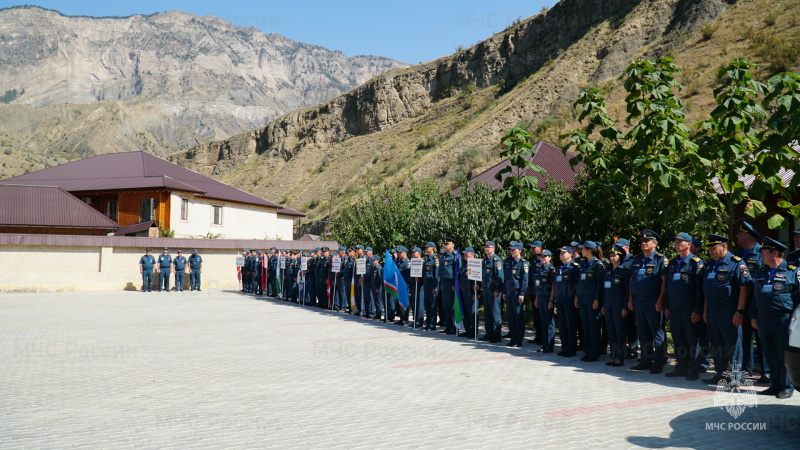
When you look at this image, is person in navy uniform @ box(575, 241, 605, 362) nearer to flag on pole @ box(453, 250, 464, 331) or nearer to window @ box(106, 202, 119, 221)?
flag on pole @ box(453, 250, 464, 331)

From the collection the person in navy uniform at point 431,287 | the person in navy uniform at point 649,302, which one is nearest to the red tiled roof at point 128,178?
the person in navy uniform at point 431,287

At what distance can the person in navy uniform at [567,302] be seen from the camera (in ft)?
33.4

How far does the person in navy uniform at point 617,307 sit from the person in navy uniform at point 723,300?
1.42 meters

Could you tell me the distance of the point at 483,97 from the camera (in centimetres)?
6250

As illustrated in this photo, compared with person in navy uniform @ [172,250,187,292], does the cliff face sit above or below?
above

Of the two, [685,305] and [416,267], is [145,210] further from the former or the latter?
[685,305]

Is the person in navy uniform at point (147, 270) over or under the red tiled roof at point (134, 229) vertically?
under

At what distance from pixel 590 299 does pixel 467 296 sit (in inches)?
130

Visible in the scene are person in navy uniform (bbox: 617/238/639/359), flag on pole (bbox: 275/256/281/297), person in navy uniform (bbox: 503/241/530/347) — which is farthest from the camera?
flag on pole (bbox: 275/256/281/297)

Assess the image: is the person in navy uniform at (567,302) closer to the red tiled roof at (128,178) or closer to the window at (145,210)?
the red tiled roof at (128,178)

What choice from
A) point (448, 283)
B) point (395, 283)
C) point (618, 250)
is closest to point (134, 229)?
point (395, 283)

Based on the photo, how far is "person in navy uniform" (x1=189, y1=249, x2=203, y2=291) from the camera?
2834 cm

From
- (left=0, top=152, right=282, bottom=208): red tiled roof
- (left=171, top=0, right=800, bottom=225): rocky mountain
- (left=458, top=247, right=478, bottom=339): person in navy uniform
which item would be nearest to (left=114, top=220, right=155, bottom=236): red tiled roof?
(left=0, top=152, right=282, bottom=208): red tiled roof

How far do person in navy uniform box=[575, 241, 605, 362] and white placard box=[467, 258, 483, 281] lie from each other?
2333mm
